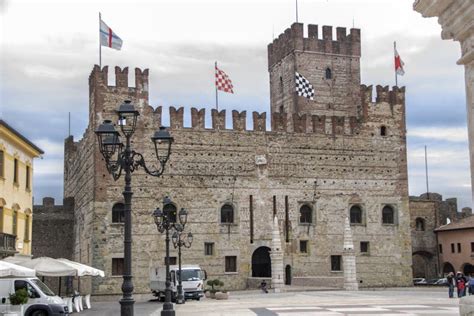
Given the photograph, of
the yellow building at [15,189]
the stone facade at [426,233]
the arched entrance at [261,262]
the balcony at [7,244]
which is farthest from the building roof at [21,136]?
the stone facade at [426,233]

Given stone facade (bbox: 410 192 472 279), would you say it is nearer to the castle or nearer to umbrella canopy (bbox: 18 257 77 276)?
the castle

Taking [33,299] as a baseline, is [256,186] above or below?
above

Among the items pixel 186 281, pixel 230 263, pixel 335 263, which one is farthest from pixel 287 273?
pixel 186 281

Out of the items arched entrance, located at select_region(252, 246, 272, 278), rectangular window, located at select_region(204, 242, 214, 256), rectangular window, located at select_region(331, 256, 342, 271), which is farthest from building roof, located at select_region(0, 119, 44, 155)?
rectangular window, located at select_region(331, 256, 342, 271)

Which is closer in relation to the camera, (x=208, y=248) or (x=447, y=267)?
(x=208, y=248)

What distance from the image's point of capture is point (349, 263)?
38531 millimetres

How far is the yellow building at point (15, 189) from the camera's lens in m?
27.2

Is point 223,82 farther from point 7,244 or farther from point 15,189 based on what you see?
point 7,244

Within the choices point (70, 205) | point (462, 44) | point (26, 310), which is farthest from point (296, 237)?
point (462, 44)

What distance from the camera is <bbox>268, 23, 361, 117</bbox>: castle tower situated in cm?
4866

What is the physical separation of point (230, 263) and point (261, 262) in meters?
2.08

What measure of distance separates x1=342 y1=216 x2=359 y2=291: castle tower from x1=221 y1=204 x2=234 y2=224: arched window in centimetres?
665

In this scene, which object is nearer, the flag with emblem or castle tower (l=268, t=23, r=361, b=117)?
the flag with emblem

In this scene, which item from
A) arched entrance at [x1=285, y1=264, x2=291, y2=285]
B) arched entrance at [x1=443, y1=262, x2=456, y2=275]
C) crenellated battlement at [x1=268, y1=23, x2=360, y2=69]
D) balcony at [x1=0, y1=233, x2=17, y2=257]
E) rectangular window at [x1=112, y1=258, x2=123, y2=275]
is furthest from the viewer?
arched entrance at [x1=443, y1=262, x2=456, y2=275]
